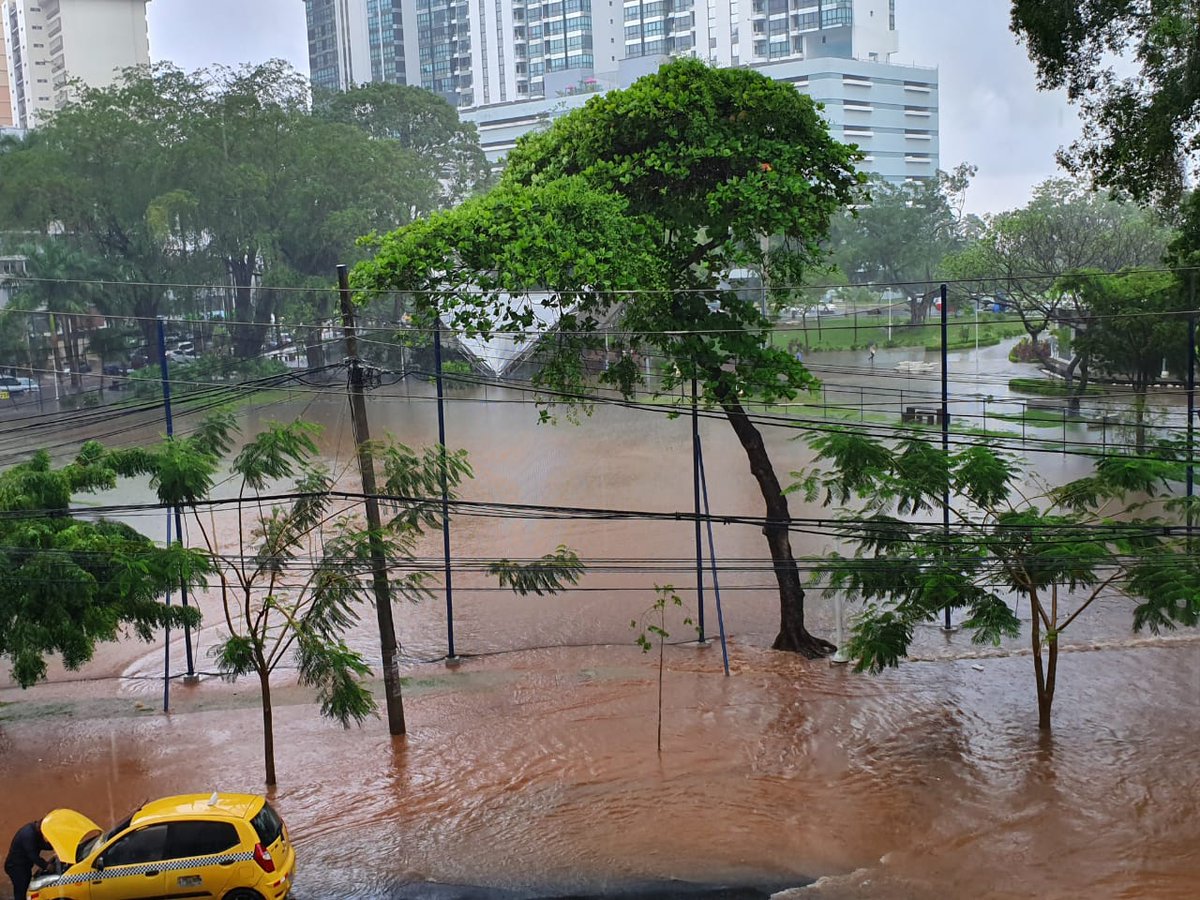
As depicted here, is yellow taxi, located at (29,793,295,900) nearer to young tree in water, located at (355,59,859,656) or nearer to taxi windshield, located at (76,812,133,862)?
taxi windshield, located at (76,812,133,862)

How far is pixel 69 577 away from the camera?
12.4 m

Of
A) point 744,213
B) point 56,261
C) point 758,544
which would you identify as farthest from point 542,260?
point 56,261

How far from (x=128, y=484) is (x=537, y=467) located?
10.9 meters

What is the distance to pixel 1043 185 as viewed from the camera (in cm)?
5481

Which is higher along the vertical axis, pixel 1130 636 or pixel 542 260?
pixel 542 260

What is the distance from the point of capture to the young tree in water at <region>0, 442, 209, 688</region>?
12461 mm

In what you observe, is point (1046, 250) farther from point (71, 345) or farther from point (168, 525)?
point (168, 525)

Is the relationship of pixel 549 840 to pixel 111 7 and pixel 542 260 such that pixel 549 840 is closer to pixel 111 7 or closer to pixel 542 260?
pixel 542 260

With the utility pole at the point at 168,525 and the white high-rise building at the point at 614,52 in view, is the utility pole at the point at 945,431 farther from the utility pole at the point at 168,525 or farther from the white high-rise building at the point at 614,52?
the white high-rise building at the point at 614,52

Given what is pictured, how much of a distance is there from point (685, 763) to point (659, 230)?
670 centimetres

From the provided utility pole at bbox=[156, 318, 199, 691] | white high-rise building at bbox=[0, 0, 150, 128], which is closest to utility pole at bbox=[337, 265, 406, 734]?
utility pole at bbox=[156, 318, 199, 691]

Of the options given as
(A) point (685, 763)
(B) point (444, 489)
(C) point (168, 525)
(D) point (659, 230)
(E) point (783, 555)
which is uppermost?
(D) point (659, 230)

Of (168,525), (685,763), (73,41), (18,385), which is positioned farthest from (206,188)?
(73,41)

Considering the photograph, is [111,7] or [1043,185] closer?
[1043,185]
